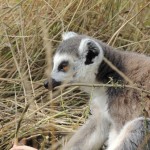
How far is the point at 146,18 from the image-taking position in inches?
238

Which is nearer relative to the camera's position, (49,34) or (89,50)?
(89,50)

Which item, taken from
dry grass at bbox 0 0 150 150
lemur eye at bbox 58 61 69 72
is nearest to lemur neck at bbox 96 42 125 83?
lemur eye at bbox 58 61 69 72

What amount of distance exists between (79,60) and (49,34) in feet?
4.99

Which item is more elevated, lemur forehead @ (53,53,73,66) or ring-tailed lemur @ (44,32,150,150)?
lemur forehead @ (53,53,73,66)

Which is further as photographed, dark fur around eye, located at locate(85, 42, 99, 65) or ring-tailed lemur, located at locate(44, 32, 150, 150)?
dark fur around eye, located at locate(85, 42, 99, 65)

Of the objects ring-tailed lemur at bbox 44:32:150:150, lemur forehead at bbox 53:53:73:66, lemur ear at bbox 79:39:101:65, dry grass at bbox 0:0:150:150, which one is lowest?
dry grass at bbox 0:0:150:150

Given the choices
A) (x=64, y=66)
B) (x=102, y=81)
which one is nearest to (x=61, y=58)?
(x=64, y=66)

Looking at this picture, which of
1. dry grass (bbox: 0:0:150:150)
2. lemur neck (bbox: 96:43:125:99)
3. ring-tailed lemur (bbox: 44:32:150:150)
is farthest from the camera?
dry grass (bbox: 0:0:150:150)

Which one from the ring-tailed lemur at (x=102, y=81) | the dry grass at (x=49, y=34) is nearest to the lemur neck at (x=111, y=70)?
the ring-tailed lemur at (x=102, y=81)

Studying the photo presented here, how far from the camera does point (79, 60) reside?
432 centimetres

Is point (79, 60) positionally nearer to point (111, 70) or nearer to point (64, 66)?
point (64, 66)

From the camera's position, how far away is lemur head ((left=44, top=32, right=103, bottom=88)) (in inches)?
167

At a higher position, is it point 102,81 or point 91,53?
point 91,53

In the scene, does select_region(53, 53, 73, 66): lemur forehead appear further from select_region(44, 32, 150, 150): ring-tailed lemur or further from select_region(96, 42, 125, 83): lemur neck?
select_region(96, 42, 125, 83): lemur neck
